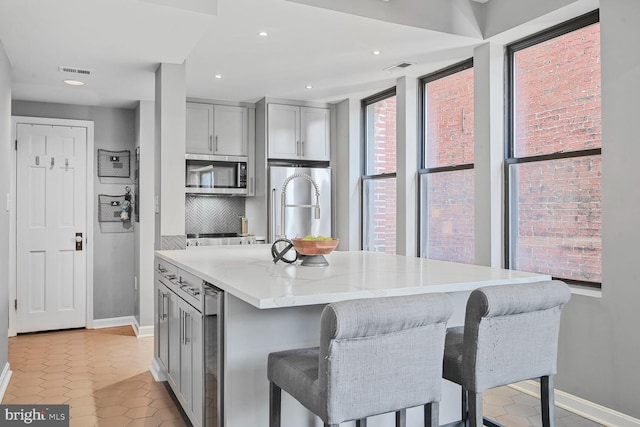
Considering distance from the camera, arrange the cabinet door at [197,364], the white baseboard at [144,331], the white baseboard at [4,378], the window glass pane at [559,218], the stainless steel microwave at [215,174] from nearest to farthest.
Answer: the cabinet door at [197,364]
the window glass pane at [559,218]
the white baseboard at [4,378]
the white baseboard at [144,331]
the stainless steel microwave at [215,174]

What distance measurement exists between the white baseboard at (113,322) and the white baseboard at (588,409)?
3.98m

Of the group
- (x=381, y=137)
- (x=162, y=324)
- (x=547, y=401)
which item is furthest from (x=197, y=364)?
(x=381, y=137)

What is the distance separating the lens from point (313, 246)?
254 cm

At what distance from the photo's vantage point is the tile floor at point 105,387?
2.88 m

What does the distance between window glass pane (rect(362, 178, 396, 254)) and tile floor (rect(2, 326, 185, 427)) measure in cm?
253

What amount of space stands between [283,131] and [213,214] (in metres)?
1.26

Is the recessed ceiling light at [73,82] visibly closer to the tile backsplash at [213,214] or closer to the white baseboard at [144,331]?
the tile backsplash at [213,214]

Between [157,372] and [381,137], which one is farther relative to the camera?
[381,137]

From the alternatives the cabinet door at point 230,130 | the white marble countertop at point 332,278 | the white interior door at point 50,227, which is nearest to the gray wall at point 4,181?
the white marble countertop at point 332,278

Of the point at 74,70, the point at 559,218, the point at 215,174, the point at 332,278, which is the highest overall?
the point at 74,70

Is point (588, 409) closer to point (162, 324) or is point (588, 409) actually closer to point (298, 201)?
point (162, 324)

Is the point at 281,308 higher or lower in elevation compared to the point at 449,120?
lower

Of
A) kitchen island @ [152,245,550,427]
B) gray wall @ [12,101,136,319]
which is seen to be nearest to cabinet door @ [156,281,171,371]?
kitchen island @ [152,245,550,427]

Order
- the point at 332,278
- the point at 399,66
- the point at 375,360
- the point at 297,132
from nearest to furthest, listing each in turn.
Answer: the point at 375,360
the point at 332,278
the point at 399,66
the point at 297,132
